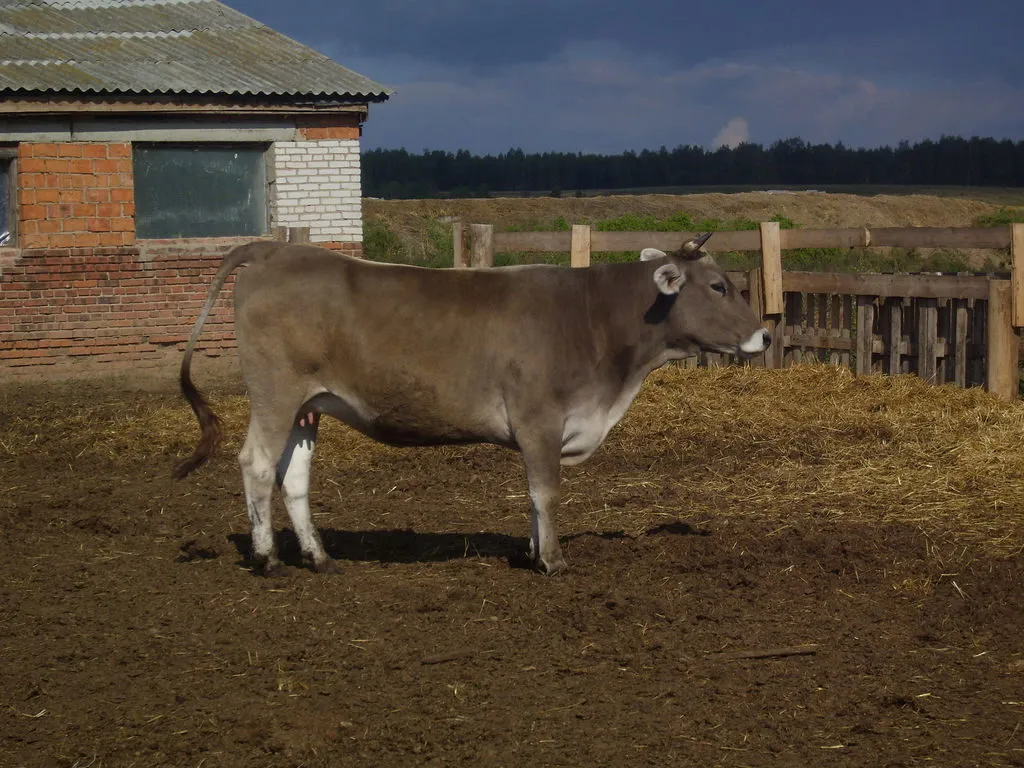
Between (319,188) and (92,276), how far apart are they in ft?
9.23

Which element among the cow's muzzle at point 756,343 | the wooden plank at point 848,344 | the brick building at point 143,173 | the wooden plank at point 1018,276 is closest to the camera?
the cow's muzzle at point 756,343

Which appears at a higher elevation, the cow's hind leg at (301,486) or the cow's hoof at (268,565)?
the cow's hind leg at (301,486)

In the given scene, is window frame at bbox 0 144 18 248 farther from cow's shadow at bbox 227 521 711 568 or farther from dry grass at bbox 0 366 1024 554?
cow's shadow at bbox 227 521 711 568

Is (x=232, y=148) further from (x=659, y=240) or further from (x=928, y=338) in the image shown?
(x=928, y=338)

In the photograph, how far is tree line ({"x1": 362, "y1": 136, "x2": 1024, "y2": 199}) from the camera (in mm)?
108188

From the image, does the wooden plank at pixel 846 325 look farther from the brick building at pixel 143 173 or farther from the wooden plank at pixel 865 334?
the brick building at pixel 143 173

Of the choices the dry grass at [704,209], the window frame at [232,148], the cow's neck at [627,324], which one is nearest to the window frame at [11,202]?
the window frame at [232,148]

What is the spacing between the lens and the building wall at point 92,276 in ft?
46.3

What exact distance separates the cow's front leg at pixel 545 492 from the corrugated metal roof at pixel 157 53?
956cm

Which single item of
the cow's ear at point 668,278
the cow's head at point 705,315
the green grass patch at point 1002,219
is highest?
the green grass patch at point 1002,219

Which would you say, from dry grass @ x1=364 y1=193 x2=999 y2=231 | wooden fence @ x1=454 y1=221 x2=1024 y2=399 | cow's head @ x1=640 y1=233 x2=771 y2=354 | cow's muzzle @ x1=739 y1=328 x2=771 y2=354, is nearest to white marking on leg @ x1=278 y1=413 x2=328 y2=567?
cow's head @ x1=640 y1=233 x2=771 y2=354

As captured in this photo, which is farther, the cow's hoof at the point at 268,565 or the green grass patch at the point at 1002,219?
the green grass patch at the point at 1002,219

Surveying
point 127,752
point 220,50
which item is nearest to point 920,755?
point 127,752

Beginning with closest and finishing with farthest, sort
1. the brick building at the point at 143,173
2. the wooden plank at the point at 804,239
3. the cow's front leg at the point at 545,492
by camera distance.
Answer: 1. the cow's front leg at the point at 545,492
2. the wooden plank at the point at 804,239
3. the brick building at the point at 143,173
